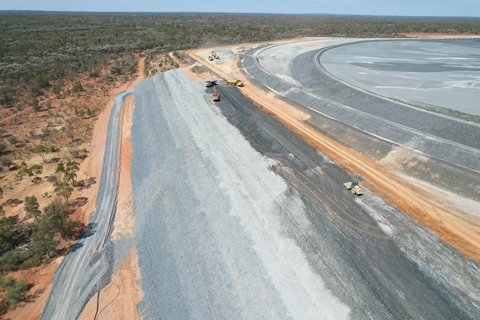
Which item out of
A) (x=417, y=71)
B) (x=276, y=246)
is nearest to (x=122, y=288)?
(x=276, y=246)

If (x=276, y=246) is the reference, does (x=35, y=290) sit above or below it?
below

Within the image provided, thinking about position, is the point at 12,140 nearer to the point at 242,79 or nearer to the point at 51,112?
the point at 51,112

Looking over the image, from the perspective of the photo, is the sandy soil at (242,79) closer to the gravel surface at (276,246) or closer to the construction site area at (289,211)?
the construction site area at (289,211)

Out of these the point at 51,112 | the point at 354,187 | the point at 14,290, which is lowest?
the point at 14,290

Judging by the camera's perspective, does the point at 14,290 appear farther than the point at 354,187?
No

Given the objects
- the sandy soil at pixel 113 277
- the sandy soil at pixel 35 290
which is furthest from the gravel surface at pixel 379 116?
the sandy soil at pixel 35 290

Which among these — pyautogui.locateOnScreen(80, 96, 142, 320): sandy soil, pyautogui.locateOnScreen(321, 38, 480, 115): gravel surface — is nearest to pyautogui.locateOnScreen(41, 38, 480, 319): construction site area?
pyautogui.locateOnScreen(80, 96, 142, 320): sandy soil

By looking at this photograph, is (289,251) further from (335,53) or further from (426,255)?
(335,53)
